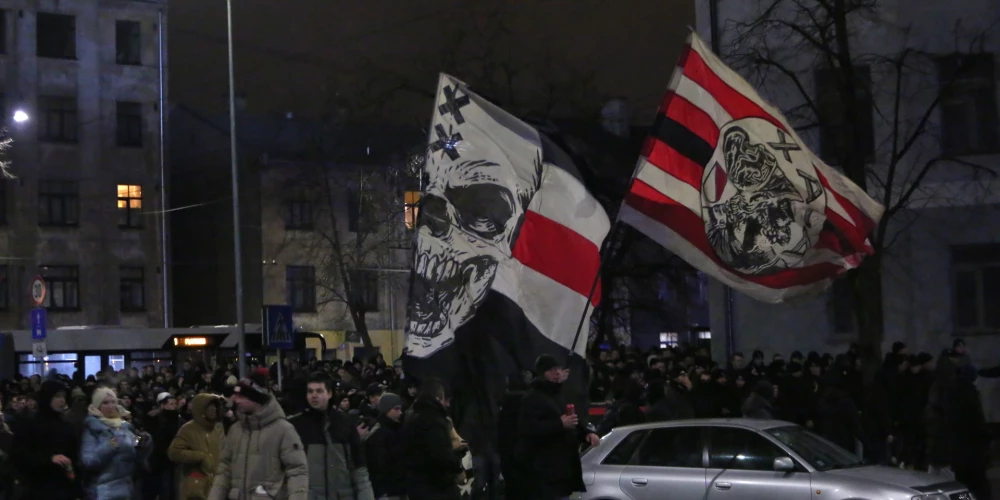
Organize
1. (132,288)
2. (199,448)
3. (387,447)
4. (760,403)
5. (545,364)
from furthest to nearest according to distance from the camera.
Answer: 1. (132,288)
2. (760,403)
3. (199,448)
4. (387,447)
5. (545,364)

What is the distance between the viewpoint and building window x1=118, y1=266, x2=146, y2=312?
52250 mm

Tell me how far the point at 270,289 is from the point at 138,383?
30000mm

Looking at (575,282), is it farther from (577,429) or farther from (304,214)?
(304,214)

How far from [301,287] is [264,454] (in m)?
48.7

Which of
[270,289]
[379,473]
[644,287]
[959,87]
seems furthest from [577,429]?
[270,289]

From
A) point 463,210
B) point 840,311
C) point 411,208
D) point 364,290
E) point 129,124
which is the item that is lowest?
point 840,311

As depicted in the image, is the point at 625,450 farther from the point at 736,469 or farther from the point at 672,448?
the point at 736,469

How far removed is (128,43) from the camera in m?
52.2

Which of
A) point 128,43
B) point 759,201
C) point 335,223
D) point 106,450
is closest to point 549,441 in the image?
point 759,201

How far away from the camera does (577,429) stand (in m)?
10.1

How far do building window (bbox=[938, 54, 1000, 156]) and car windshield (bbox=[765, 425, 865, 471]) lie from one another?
526 inches

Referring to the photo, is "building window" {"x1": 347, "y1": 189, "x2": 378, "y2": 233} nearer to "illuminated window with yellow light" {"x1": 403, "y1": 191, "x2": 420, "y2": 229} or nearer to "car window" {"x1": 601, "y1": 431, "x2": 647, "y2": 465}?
"illuminated window with yellow light" {"x1": 403, "y1": 191, "x2": 420, "y2": 229}

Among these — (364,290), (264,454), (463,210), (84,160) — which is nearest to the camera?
(264,454)

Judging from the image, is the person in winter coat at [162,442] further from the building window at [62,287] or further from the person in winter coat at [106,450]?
the building window at [62,287]
